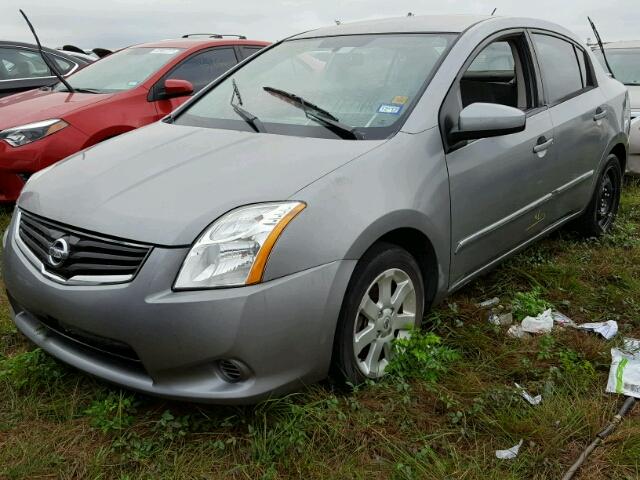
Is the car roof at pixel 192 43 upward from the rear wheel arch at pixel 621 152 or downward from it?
upward

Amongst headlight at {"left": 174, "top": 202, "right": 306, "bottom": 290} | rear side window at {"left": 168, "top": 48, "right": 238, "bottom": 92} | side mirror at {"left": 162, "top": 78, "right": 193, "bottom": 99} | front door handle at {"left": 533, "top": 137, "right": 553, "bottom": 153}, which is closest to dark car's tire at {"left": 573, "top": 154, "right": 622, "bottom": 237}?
front door handle at {"left": 533, "top": 137, "right": 553, "bottom": 153}

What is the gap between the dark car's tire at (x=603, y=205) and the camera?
4160 millimetres

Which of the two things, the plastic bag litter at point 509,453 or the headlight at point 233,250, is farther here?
the plastic bag litter at point 509,453

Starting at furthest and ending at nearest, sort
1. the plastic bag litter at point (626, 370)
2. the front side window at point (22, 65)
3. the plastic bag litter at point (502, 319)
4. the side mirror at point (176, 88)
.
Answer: the front side window at point (22, 65) < the side mirror at point (176, 88) < the plastic bag litter at point (502, 319) < the plastic bag litter at point (626, 370)

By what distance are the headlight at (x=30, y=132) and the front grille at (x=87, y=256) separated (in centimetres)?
245

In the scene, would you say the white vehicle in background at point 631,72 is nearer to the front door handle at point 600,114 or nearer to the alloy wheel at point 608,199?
the alloy wheel at point 608,199

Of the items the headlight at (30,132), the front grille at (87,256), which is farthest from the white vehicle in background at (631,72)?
the front grille at (87,256)

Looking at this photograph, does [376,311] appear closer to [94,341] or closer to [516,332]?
[516,332]

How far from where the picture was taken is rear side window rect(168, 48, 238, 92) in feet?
17.9

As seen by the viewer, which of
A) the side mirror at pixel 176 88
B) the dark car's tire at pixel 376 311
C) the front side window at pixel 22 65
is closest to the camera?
the dark car's tire at pixel 376 311

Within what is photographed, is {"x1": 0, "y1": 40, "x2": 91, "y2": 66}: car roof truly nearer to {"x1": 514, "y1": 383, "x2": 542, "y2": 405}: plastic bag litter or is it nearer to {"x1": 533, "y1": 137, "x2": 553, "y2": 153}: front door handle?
{"x1": 533, "y1": 137, "x2": 553, "y2": 153}: front door handle

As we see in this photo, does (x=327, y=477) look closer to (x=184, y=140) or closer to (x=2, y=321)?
(x=184, y=140)

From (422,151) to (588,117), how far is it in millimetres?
1754

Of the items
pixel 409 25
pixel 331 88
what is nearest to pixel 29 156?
pixel 331 88
